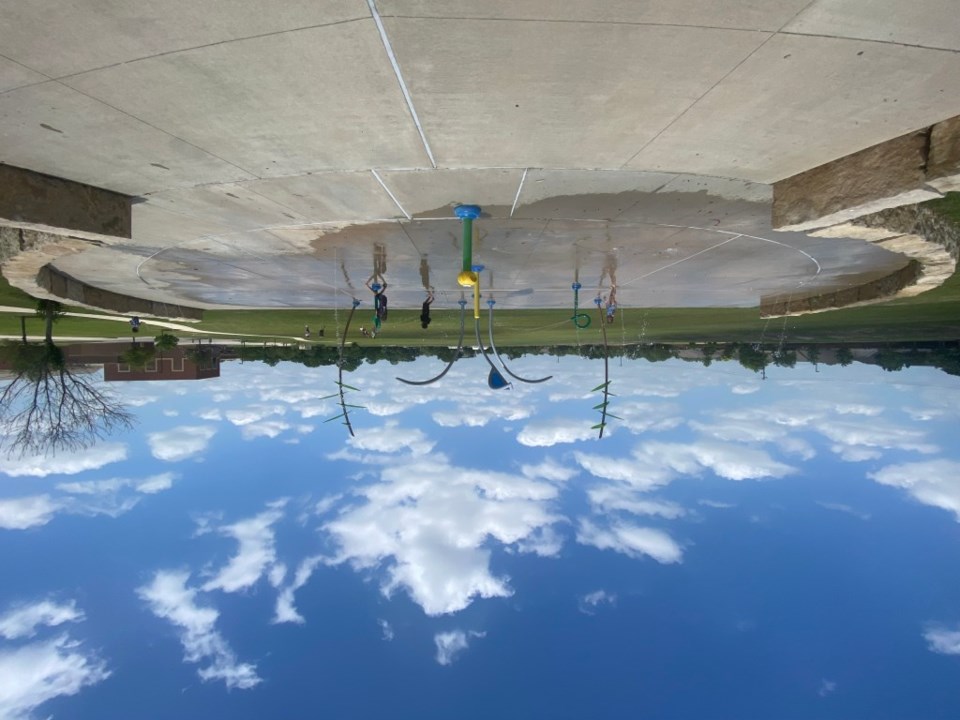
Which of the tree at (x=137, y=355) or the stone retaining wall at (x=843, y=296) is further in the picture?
the tree at (x=137, y=355)

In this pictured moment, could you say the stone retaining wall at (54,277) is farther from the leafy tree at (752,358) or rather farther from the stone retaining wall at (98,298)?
the leafy tree at (752,358)

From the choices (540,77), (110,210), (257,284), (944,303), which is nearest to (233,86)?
(540,77)

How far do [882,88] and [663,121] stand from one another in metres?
1.98

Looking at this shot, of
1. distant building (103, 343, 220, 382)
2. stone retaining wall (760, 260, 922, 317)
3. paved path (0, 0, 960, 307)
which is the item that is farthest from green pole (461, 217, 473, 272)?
distant building (103, 343, 220, 382)

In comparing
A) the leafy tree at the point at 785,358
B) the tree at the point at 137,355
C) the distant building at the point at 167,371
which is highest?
the tree at the point at 137,355

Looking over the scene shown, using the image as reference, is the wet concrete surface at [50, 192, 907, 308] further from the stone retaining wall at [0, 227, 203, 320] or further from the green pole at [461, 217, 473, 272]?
the stone retaining wall at [0, 227, 203, 320]

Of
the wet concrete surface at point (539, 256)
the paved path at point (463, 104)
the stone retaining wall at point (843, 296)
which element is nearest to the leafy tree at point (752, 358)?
the stone retaining wall at point (843, 296)

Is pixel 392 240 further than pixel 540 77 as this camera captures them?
Yes

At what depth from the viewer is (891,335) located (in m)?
28.8

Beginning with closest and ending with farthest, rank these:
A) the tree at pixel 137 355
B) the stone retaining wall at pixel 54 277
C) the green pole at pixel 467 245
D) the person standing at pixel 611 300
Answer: the green pole at pixel 467 245 → the stone retaining wall at pixel 54 277 → the person standing at pixel 611 300 → the tree at pixel 137 355

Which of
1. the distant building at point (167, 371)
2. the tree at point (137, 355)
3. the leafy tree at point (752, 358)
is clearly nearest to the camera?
the tree at point (137, 355)

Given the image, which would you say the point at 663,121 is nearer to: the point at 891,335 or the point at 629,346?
the point at 891,335

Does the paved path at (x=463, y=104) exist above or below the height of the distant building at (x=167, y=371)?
above

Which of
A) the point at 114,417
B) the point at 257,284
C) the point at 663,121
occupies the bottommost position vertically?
the point at 114,417
